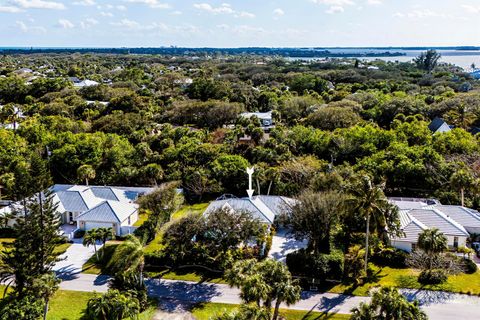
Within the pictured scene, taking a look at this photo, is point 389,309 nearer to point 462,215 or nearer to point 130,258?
point 130,258

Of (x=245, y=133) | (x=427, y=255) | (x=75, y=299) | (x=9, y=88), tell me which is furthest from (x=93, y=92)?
(x=427, y=255)

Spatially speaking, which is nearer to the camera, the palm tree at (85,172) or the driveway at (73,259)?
the driveway at (73,259)

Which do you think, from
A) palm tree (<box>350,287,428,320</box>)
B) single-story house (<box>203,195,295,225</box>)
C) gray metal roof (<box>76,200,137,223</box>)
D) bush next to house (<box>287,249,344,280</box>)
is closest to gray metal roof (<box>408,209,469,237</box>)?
bush next to house (<box>287,249,344,280</box>)

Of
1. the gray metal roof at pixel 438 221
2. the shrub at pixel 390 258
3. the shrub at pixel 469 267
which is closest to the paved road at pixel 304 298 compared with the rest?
the shrub at pixel 469 267

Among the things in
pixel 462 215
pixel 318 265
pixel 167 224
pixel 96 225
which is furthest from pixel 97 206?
pixel 462 215

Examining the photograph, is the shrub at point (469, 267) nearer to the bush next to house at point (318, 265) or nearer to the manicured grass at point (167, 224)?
the bush next to house at point (318, 265)
